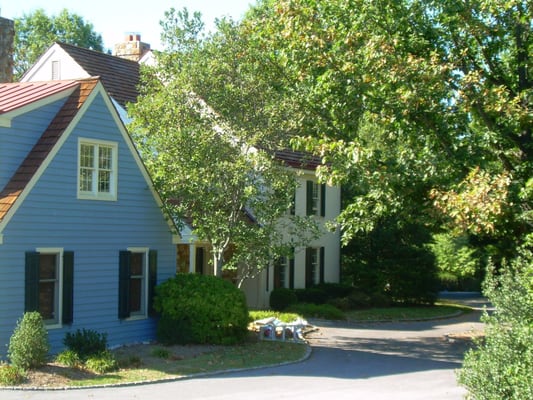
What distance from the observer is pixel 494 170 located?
14.8 m

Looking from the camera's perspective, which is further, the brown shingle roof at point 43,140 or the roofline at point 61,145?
the brown shingle roof at point 43,140

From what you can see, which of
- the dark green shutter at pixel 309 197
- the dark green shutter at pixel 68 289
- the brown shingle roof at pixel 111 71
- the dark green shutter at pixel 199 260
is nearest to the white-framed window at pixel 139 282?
the dark green shutter at pixel 68 289

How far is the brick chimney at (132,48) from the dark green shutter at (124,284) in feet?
62.6

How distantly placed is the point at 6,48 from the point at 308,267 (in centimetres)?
1600

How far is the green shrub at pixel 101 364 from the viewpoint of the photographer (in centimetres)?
1625

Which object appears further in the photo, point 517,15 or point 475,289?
point 475,289

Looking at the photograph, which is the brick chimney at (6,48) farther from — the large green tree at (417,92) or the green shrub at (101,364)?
the green shrub at (101,364)

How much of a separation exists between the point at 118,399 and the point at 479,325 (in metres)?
19.1

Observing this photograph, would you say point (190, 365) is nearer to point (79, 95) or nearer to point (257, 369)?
point (257, 369)

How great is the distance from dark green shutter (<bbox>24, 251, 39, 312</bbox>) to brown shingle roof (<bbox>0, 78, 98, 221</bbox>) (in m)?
1.21

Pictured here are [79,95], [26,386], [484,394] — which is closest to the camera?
[484,394]

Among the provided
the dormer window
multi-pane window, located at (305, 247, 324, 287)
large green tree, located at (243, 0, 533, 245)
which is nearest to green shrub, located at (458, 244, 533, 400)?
large green tree, located at (243, 0, 533, 245)

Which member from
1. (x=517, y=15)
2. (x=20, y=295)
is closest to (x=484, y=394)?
(x=517, y=15)

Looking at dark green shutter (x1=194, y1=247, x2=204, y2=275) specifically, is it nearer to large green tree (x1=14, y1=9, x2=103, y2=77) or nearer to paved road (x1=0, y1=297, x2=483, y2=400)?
paved road (x1=0, y1=297, x2=483, y2=400)
